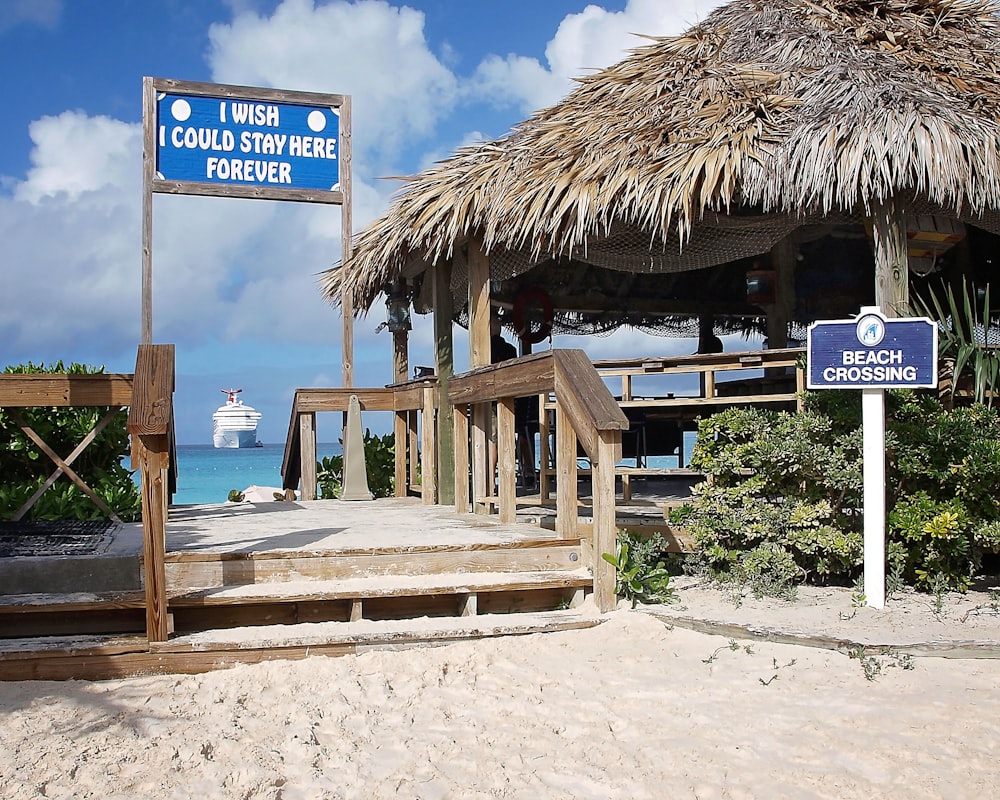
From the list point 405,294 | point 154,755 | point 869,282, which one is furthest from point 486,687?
point 869,282

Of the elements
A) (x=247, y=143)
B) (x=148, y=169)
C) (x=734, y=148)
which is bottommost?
(x=734, y=148)

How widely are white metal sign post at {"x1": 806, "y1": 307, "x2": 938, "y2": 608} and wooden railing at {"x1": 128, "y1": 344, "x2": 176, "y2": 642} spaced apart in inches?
128

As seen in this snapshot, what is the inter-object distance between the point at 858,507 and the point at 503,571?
2197 millimetres

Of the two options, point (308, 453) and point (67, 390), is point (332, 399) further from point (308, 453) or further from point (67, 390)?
point (67, 390)

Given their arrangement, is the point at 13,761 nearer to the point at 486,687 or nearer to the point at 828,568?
the point at 486,687

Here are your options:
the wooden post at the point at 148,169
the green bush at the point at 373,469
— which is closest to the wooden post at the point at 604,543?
the green bush at the point at 373,469

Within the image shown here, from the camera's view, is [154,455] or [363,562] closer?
[154,455]

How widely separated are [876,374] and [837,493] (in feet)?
3.02

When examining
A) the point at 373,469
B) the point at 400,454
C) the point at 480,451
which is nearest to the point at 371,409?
the point at 400,454

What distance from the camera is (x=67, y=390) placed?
4.85 m

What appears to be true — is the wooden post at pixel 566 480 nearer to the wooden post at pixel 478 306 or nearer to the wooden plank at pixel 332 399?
the wooden post at pixel 478 306

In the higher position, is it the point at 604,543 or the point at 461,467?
the point at 461,467

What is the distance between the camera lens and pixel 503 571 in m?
5.00

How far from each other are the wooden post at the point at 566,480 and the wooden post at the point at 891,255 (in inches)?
98.6
